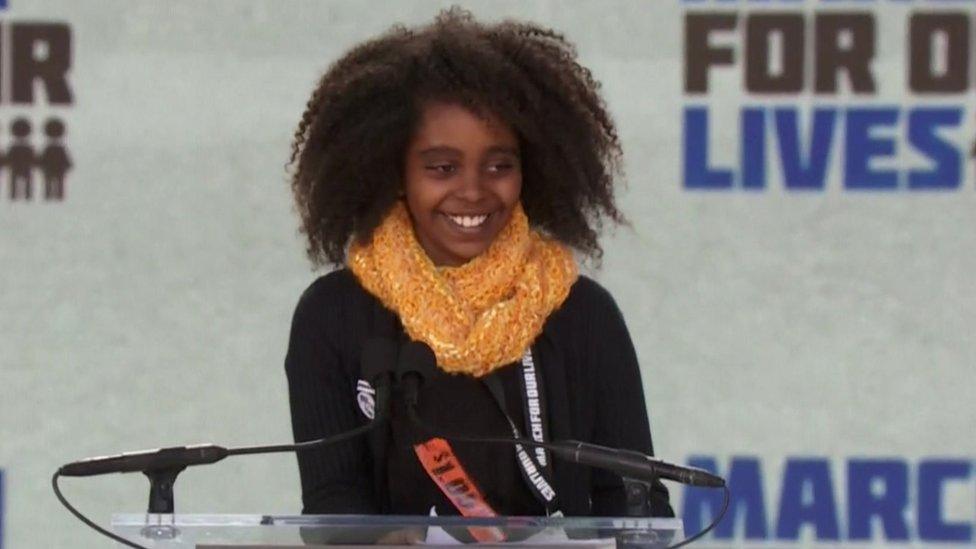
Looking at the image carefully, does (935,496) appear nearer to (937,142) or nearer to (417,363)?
(937,142)

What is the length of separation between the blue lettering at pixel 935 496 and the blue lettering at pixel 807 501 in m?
0.19

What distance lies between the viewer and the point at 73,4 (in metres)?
4.24

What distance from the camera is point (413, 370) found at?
2.15 m

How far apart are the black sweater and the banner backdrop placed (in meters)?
1.68

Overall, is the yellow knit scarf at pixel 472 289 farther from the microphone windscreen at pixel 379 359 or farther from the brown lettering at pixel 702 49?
the brown lettering at pixel 702 49

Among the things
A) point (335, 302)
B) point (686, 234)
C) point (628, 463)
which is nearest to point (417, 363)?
point (628, 463)

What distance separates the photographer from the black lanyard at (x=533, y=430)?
2.41 metres

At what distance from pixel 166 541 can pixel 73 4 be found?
2574 mm

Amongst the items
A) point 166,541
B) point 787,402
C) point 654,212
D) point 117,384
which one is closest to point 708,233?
point 654,212

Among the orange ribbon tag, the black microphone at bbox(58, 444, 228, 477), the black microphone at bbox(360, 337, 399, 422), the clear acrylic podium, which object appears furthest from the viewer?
the orange ribbon tag

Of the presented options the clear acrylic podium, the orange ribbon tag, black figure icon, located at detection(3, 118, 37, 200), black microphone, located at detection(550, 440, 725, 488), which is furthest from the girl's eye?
black figure icon, located at detection(3, 118, 37, 200)

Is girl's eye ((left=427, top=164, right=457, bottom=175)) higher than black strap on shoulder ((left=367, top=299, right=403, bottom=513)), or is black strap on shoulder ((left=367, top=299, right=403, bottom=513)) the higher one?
girl's eye ((left=427, top=164, right=457, bottom=175))

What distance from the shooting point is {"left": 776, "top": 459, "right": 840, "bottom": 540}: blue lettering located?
4.22 meters

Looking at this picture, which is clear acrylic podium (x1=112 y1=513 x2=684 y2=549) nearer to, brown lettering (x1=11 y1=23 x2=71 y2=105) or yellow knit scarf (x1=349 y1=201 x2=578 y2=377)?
yellow knit scarf (x1=349 y1=201 x2=578 y2=377)
